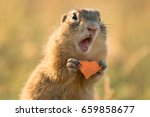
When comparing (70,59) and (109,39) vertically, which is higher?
(109,39)

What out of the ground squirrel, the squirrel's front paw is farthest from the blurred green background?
the squirrel's front paw

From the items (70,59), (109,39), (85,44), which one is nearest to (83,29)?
(85,44)

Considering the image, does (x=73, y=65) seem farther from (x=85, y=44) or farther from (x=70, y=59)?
(x=85, y=44)

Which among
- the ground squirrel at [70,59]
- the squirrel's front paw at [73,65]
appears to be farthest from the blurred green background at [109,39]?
the squirrel's front paw at [73,65]

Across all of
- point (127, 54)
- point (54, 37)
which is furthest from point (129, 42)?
point (54, 37)

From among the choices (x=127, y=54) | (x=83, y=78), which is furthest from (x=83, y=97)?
(x=127, y=54)

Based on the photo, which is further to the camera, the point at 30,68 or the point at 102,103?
the point at 30,68

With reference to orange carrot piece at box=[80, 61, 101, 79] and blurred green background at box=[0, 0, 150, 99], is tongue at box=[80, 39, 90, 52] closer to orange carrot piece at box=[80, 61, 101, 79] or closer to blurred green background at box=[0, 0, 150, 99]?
orange carrot piece at box=[80, 61, 101, 79]

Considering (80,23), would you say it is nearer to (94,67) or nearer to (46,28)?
(94,67)
